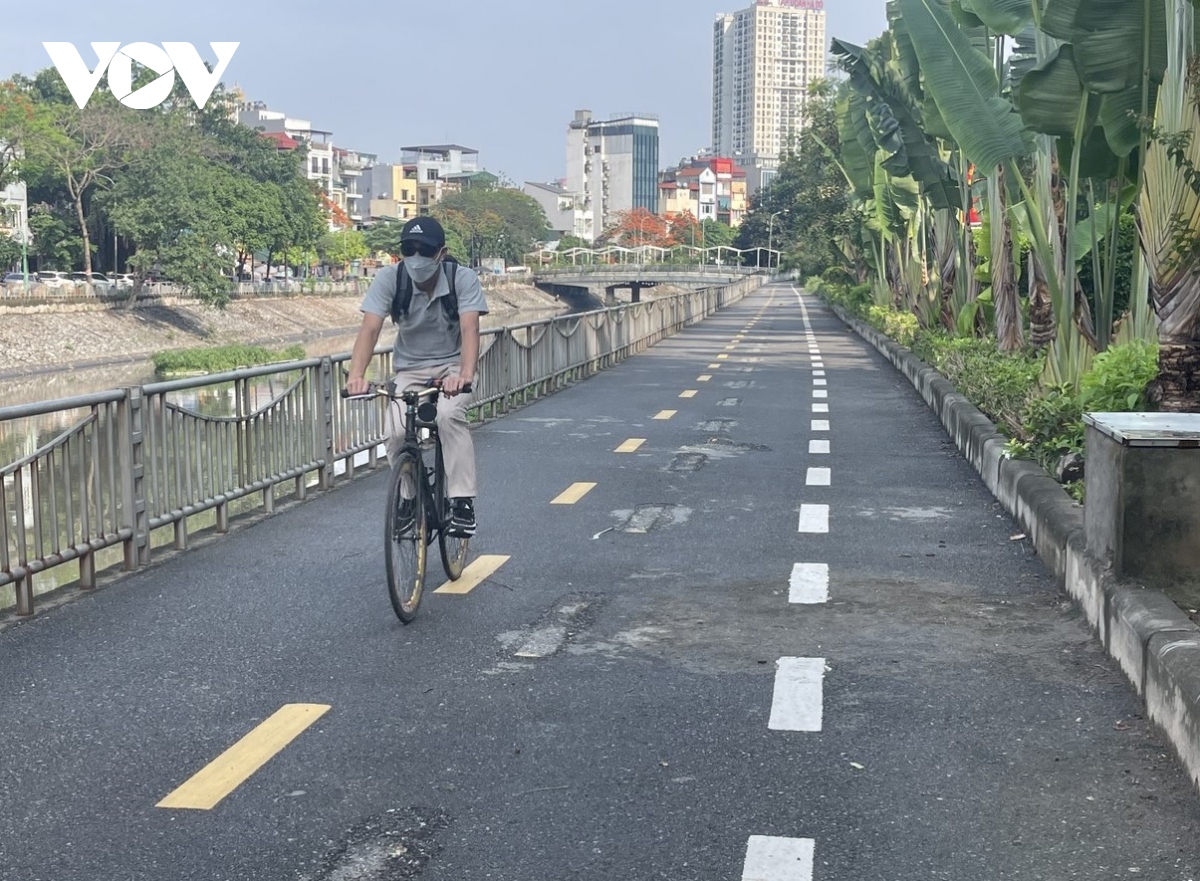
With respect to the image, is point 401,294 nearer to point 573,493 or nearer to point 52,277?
point 573,493

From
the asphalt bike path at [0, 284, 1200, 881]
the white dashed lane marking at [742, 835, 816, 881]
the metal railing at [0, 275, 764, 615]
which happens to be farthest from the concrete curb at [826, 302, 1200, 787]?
the metal railing at [0, 275, 764, 615]

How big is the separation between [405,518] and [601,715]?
204cm

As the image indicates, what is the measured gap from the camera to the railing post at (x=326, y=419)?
41.9 ft

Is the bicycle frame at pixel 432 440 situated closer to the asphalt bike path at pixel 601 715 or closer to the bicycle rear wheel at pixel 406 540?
the bicycle rear wheel at pixel 406 540

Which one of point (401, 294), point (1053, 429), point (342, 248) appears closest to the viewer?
point (401, 294)

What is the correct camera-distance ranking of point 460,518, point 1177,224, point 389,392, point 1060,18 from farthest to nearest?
point 1060,18
point 1177,224
point 460,518
point 389,392

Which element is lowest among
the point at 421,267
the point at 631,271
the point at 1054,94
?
the point at 631,271

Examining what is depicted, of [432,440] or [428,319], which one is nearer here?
[428,319]

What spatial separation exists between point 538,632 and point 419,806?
256cm

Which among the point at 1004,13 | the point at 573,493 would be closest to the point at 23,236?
the point at 1004,13

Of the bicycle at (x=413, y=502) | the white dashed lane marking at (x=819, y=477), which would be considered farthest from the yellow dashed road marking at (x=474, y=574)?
the white dashed lane marking at (x=819, y=477)

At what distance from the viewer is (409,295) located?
823 cm

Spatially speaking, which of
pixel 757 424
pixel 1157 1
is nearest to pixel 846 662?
pixel 1157 1

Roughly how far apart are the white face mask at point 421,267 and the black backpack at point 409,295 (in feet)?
0.20
